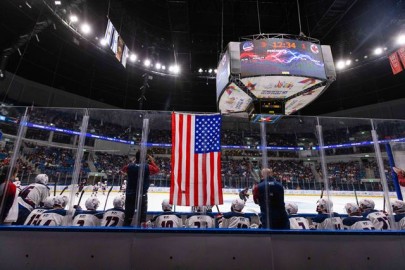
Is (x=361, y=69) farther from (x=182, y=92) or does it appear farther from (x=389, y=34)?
(x=182, y=92)

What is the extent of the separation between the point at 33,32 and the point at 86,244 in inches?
539

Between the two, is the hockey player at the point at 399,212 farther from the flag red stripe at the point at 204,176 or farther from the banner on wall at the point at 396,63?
the banner on wall at the point at 396,63

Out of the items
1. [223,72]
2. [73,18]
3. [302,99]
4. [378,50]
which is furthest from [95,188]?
[378,50]

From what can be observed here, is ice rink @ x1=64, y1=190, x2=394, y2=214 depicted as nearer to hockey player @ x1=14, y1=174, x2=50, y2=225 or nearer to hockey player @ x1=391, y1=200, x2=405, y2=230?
hockey player @ x1=14, y1=174, x2=50, y2=225

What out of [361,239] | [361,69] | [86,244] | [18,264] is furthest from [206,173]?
[361,69]

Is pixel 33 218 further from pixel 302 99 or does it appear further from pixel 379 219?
pixel 302 99

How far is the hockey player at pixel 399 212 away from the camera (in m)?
3.22

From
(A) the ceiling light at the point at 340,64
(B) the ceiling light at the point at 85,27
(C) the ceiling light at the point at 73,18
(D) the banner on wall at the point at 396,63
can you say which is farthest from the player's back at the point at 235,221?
(A) the ceiling light at the point at 340,64

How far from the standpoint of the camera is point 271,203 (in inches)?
120

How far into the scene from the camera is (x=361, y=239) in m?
2.63

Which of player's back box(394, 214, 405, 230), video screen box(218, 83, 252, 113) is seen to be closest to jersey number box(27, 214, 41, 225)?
player's back box(394, 214, 405, 230)

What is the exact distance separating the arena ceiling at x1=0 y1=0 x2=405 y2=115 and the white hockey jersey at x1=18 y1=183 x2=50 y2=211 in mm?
7565

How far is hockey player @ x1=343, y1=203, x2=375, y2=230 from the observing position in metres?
3.03

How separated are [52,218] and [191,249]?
6.43 ft
